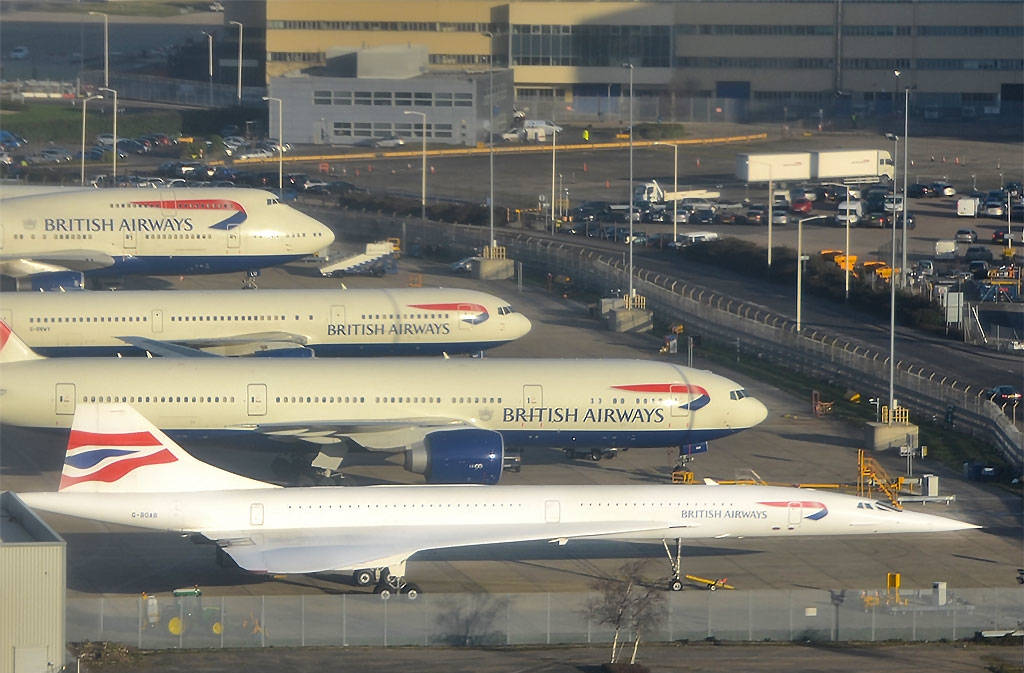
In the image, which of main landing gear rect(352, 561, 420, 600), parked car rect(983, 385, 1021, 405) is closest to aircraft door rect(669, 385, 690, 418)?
main landing gear rect(352, 561, 420, 600)

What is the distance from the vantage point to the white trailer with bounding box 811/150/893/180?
148 m

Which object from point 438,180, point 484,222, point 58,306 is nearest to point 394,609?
point 58,306

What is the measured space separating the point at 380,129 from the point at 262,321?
95.6m

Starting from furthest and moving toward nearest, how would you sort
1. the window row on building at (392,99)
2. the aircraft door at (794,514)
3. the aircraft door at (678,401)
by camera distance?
the window row on building at (392,99) → the aircraft door at (678,401) → the aircraft door at (794,514)

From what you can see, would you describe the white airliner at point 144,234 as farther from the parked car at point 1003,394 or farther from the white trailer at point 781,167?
→ the white trailer at point 781,167

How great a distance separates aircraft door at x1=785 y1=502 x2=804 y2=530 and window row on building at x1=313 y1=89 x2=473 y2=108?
119105 mm

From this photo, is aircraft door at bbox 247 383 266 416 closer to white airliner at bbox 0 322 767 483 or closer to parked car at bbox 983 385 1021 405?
white airliner at bbox 0 322 767 483

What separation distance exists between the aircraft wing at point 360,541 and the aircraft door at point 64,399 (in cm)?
1378

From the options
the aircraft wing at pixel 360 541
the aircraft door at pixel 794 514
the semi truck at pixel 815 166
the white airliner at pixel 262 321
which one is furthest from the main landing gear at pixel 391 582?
the semi truck at pixel 815 166

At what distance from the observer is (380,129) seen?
17062 centimetres

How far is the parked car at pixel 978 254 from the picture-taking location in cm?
11112

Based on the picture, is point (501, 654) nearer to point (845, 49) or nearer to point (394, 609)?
point (394, 609)

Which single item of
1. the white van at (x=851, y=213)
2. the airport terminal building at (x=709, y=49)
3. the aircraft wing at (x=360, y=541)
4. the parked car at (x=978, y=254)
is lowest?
the aircraft wing at (x=360, y=541)

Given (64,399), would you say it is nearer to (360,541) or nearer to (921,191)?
(360,541)
